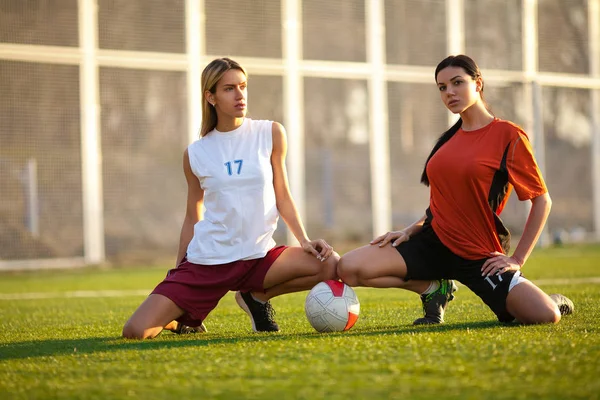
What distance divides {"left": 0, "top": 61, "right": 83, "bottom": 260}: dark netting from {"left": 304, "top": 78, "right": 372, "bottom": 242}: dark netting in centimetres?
358

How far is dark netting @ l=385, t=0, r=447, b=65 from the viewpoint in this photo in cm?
1452

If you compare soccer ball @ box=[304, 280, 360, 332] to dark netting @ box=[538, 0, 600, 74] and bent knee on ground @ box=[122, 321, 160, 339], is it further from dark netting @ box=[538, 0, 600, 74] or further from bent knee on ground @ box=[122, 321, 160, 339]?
dark netting @ box=[538, 0, 600, 74]

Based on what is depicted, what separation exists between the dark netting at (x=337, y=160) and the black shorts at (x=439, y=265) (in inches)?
353

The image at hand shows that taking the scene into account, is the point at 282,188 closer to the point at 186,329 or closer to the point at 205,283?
the point at 205,283

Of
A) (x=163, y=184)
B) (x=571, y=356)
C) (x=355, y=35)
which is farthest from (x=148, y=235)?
(x=571, y=356)

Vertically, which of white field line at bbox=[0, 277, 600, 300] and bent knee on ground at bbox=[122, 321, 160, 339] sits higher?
bent knee on ground at bbox=[122, 321, 160, 339]

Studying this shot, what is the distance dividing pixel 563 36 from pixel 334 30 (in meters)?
4.46

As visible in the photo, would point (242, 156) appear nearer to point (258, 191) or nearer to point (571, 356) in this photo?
point (258, 191)

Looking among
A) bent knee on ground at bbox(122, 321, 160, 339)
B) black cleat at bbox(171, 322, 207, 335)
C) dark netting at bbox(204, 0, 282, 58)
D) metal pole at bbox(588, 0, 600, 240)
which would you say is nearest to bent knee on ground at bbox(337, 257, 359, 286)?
black cleat at bbox(171, 322, 207, 335)

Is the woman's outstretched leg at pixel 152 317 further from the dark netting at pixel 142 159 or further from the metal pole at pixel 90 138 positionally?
the dark netting at pixel 142 159

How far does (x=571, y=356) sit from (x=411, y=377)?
2.21ft

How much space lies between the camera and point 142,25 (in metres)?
12.6

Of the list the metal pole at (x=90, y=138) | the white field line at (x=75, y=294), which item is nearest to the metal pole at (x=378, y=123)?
the metal pole at (x=90, y=138)

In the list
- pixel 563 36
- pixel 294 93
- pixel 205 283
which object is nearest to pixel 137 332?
pixel 205 283
